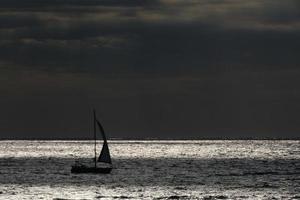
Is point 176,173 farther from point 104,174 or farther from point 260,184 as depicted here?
point 260,184

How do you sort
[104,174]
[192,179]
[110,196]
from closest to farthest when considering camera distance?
1. [110,196]
2. [192,179]
3. [104,174]

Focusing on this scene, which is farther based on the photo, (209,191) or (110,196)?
(209,191)

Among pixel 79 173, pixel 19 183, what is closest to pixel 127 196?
pixel 19 183

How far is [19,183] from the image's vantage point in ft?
389

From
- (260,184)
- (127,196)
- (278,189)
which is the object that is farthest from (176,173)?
(127,196)

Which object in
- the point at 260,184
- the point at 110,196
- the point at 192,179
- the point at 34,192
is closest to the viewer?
the point at 110,196

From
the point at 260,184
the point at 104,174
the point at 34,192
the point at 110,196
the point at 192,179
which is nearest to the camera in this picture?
the point at 110,196

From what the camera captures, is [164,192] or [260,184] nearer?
[164,192]

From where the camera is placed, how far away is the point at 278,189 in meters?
105

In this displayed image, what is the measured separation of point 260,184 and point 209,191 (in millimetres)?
14863

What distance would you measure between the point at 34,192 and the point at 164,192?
15322 millimetres

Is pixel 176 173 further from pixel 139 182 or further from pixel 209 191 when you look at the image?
pixel 209 191

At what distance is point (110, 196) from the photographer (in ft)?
308

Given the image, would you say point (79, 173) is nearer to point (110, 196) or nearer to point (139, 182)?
point (139, 182)
